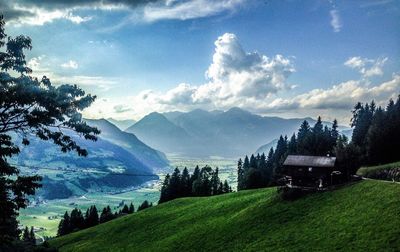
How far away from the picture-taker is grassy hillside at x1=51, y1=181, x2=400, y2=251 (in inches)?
1700

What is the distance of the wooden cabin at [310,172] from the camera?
66062 mm

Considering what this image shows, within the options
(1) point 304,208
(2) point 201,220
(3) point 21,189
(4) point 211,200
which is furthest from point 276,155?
(3) point 21,189

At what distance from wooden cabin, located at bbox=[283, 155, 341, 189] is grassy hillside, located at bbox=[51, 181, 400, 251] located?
5.48 meters

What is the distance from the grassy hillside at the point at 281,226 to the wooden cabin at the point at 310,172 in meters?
5.48

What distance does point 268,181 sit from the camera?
146m

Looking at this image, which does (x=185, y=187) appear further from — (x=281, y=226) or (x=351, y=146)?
(x=281, y=226)

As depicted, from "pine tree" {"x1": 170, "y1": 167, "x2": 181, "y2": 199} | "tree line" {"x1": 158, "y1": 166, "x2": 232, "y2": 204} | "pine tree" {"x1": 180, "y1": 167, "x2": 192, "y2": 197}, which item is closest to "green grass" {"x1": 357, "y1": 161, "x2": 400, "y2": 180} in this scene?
"tree line" {"x1": 158, "y1": 166, "x2": 232, "y2": 204}

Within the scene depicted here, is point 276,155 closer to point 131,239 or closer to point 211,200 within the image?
point 211,200

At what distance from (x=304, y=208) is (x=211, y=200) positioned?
37741 millimetres

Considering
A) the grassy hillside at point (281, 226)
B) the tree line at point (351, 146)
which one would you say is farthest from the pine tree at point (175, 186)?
the grassy hillside at point (281, 226)

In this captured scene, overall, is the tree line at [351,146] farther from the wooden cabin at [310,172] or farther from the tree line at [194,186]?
the tree line at [194,186]

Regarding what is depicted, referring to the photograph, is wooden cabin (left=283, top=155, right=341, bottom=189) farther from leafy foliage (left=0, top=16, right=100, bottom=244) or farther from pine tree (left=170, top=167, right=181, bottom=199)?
pine tree (left=170, top=167, right=181, bottom=199)

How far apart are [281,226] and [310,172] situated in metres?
18.1

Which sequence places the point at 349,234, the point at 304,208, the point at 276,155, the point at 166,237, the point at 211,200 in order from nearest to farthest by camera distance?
the point at 349,234 < the point at 304,208 < the point at 166,237 < the point at 211,200 < the point at 276,155
